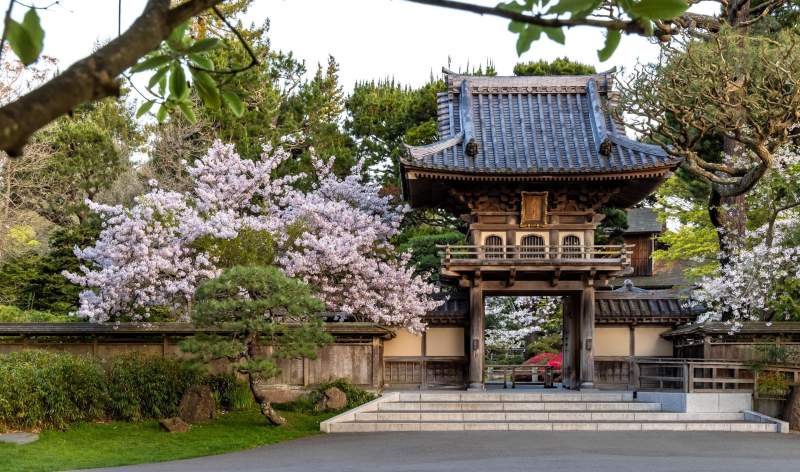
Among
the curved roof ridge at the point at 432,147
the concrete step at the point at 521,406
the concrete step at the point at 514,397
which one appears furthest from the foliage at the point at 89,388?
the curved roof ridge at the point at 432,147

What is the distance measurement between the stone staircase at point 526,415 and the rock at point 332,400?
0.72 metres

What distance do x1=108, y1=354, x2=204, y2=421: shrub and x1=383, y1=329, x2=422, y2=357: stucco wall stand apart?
243 inches

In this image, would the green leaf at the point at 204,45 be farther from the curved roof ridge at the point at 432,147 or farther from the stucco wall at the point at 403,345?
the stucco wall at the point at 403,345

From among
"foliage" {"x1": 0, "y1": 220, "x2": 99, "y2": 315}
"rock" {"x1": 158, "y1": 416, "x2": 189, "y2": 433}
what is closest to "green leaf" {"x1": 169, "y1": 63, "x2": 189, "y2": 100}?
"rock" {"x1": 158, "y1": 416, "x2": 189, "y2": 433}

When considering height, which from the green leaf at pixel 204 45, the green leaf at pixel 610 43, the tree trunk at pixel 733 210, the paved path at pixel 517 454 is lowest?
the paved path at pixel 517 454

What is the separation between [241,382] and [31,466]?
22.5 feet

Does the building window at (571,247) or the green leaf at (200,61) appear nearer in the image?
the green leaf at (200,61)

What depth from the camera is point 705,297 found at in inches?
944

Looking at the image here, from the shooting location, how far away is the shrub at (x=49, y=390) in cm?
1733

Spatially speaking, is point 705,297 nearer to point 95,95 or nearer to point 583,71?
point 583,71

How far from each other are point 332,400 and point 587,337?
6531 millimetres

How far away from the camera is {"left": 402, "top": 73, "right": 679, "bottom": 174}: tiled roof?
22.5 metres

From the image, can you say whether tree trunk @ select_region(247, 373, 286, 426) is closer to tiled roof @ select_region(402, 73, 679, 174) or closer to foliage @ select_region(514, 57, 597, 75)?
tiled roof @ select_region(402, 73, 679, 174)

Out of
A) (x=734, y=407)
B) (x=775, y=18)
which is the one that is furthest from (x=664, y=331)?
(x=775, y=18)
